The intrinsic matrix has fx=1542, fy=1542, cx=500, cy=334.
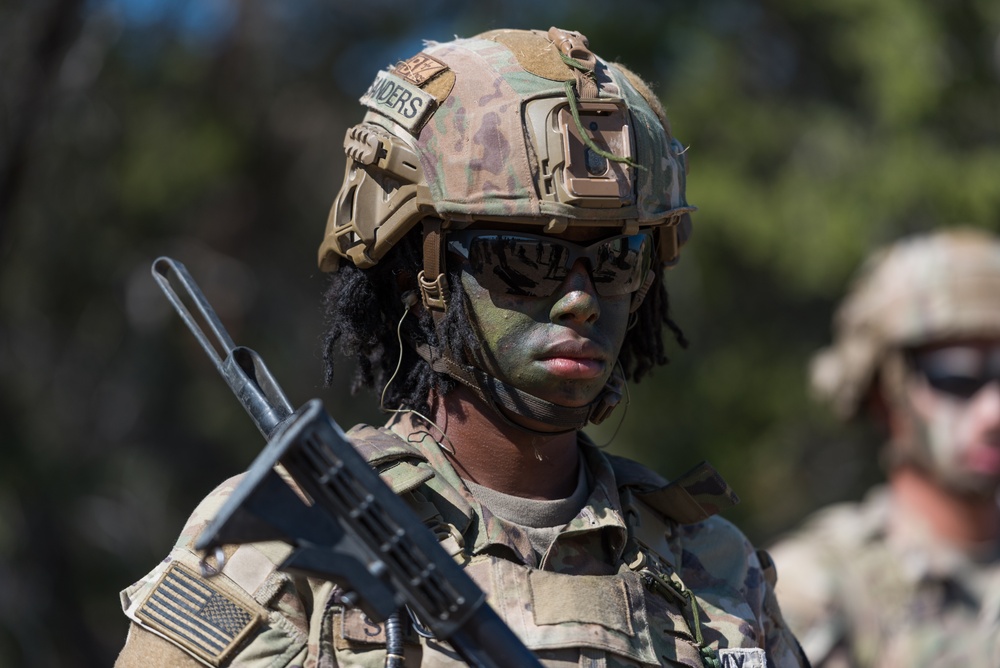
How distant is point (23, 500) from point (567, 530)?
791 centimetres

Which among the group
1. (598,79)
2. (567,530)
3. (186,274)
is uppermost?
(598,79)

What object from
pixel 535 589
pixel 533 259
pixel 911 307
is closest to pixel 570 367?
pixel 533 259

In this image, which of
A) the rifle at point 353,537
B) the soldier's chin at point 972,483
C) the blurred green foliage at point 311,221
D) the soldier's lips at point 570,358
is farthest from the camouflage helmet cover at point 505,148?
the blurred green foliage at point 311,221

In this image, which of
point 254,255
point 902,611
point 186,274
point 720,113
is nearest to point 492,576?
point 186,274

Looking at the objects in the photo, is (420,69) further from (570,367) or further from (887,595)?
(887,595)

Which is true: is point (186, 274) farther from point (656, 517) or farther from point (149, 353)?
point (149, 353)

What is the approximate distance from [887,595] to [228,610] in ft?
14.7

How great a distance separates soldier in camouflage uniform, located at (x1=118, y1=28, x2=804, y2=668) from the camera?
3.44 meters

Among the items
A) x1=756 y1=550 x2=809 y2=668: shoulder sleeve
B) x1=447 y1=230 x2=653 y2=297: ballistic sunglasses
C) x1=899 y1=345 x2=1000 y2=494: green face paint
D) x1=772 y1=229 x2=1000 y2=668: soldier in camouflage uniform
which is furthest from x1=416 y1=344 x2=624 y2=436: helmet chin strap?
x1=899 y1=345 x2=1000 y2=494: green face paint

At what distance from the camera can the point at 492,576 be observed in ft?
11.5

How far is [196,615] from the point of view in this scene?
11.2ft

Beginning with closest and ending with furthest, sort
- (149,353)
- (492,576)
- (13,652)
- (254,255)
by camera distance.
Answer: (492,576) → (13,652) → (149,353) → (254,255)

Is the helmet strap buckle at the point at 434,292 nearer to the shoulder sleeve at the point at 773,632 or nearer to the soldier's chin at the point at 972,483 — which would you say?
the shoulder sleeve at the point at 773,632

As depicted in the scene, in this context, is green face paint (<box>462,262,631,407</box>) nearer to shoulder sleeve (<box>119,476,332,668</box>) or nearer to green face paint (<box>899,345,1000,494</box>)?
shoulder sleeve (<box>119,476,332,668</box>)
